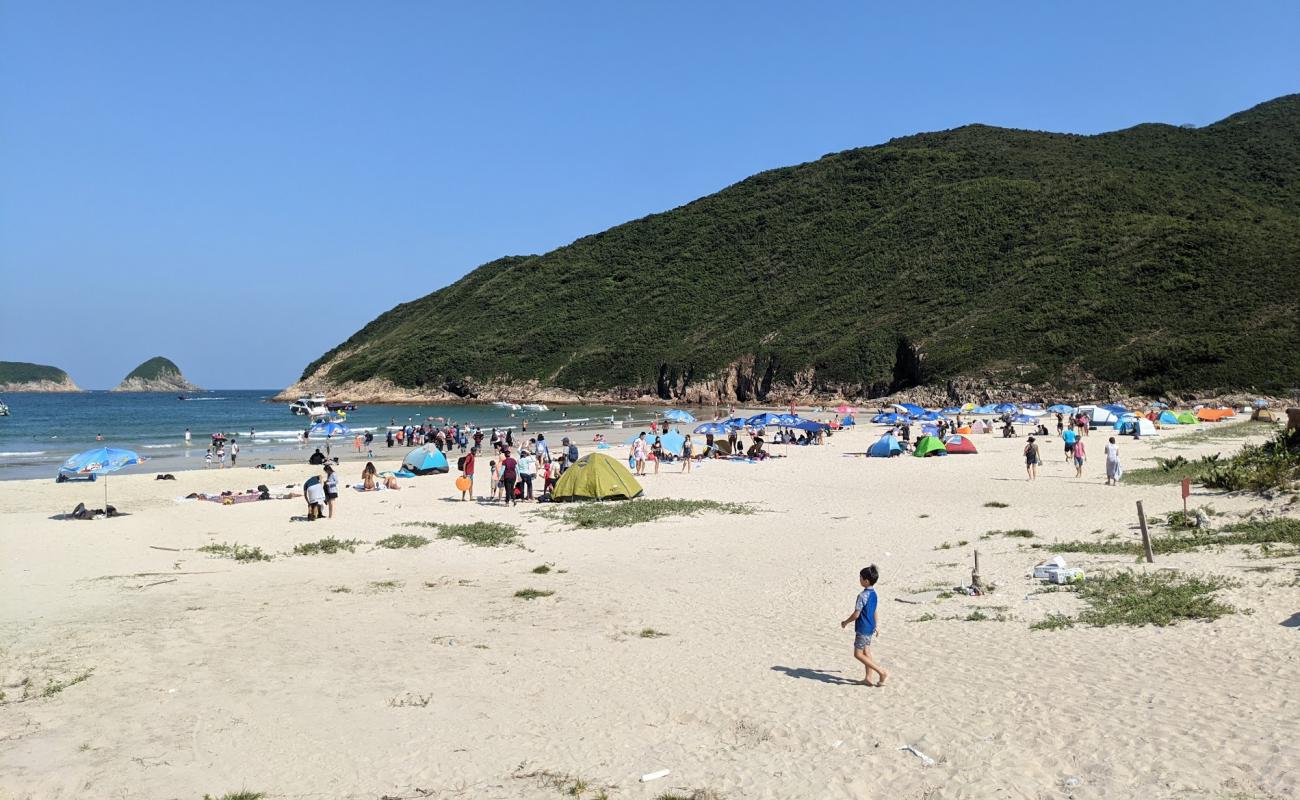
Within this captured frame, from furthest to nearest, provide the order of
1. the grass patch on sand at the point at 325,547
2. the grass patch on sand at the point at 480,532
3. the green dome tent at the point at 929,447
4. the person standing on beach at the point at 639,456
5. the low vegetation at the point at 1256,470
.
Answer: the green dome tent at the point at 929,447, the person standing on beach at the point at 639,456, the grass patch on sand at the point at 480,532, the low vegetation at the point at 1256,470, the grass patch on sand at the point at 325,547

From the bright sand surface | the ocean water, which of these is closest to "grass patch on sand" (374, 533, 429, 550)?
the bright sand surface

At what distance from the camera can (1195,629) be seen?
9.18 meters

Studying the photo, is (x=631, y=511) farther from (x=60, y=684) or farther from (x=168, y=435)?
(x=168, y=435)

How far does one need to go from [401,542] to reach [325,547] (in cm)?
132

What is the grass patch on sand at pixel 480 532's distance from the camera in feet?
55.5

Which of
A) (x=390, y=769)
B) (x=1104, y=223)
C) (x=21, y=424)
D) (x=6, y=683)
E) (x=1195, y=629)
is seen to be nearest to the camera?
(x=390, y=769)

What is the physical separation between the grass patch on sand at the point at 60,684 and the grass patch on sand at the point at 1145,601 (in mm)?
9657

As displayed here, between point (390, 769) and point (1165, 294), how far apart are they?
271 feet

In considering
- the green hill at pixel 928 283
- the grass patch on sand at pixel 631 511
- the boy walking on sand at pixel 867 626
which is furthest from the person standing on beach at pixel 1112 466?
the green hill at pixel 928 283

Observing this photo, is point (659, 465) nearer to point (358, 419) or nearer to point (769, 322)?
point (358, 419)

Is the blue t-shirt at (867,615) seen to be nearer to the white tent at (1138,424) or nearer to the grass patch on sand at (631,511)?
the grass patch on sand at (631,511)

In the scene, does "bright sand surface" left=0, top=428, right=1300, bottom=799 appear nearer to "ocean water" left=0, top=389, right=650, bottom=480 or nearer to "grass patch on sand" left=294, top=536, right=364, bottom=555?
"grass patch on sand" left=294, top=536, right=364, bottom=555

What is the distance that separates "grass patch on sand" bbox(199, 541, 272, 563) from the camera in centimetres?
1521

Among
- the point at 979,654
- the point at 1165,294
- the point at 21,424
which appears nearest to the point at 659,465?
the point at 979,654
